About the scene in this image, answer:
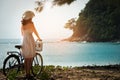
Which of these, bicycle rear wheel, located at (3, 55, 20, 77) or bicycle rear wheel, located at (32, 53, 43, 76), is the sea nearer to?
bicycle rear wheel, located at (32, 53, 43, 76)

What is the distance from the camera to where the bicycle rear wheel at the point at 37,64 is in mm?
7137

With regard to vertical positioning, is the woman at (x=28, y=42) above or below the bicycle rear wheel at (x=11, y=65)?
above

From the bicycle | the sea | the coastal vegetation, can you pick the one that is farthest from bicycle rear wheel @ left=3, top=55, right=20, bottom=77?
the coastal vegetation

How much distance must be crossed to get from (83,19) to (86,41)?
1.76 metres

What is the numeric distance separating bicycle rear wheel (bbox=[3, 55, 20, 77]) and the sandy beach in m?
0.11

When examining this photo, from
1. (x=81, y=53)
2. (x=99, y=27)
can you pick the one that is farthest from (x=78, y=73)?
(x=81, y=53)

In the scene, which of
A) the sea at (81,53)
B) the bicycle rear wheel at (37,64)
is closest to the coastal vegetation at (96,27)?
the sea at (81,53)

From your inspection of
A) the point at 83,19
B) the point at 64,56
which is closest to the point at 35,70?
the point at 83,19

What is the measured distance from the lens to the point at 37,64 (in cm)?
720

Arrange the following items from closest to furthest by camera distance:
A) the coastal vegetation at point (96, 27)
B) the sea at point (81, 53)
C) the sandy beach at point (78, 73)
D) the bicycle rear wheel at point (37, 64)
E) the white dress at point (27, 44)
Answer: the white dress at point (27, 44) → the sandy beach at point (78, 73) → the bicycle rear wheel at point (37, 64) → the coastal vegetation at point (96, 27) → the sea at point (81, 53)

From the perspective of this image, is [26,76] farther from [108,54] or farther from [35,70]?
[108,54]

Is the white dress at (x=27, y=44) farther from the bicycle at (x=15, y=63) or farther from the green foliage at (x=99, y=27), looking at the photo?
the green foliage at (x=99, y=27)

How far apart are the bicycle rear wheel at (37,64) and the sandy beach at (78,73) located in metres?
0.10

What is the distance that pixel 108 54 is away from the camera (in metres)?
16.3
